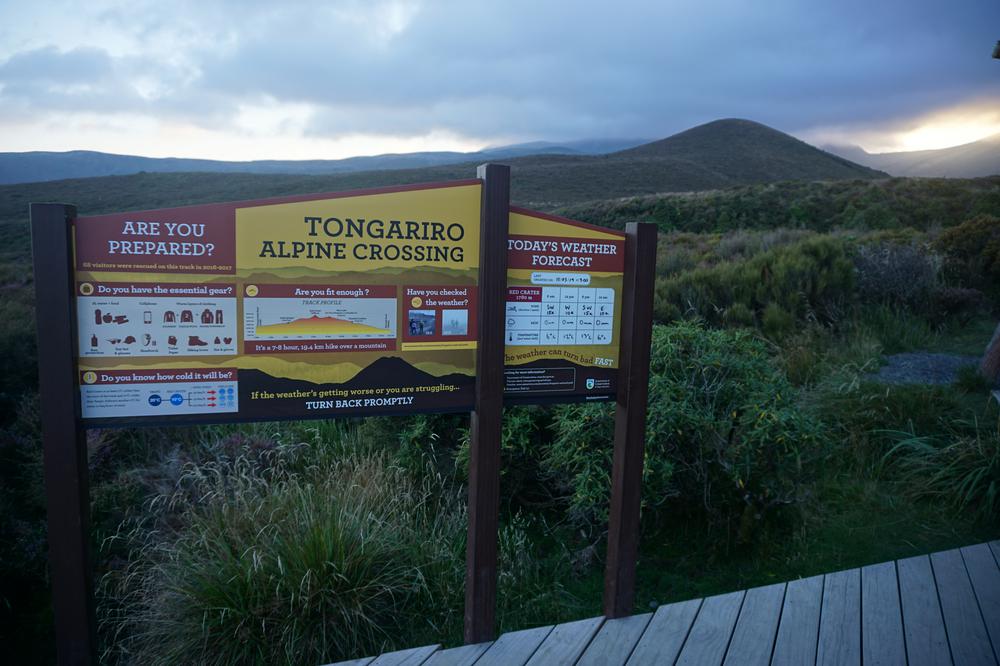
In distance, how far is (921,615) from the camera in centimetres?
314

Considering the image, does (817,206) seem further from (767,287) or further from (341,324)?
(341,324)

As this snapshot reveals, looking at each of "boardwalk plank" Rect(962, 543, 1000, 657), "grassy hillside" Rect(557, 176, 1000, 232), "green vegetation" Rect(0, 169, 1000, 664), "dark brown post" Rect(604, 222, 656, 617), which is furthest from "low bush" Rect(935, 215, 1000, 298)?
"dark brown post" Rect(604, 222, 656, 617)

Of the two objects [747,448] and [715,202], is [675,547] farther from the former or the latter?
[715,202]

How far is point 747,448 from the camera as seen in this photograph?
421cm

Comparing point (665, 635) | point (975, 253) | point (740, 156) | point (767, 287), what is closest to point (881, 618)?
point (665, 635)

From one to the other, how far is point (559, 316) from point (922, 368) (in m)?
6.37

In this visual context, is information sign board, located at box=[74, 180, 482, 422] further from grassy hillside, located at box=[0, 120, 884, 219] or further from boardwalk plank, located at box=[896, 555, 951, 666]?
grassy hillside, located at box=[0, 120, 884, 219]

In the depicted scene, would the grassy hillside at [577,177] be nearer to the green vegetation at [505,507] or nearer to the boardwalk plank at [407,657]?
the green vegetation at [505,507]

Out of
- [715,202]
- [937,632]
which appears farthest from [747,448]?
[715,202]

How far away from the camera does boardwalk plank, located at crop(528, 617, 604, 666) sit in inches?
110

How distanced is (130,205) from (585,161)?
39.3m

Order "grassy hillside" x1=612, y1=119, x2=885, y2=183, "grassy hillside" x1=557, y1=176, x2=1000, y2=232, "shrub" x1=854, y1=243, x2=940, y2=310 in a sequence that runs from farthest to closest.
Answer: "grassy hillside" x1=612, y1=119, x2=885, y2=183, "grassy hillside" x1=557, y1=176, x2=1000, y2=232, "shrub" x1=854, y1=243, x2=940, y2=310

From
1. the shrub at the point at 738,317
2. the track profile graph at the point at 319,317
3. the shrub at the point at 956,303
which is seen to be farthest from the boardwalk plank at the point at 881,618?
the shrub at the point at 956,303

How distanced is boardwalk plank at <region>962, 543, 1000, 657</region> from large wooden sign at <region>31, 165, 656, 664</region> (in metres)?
1.60
